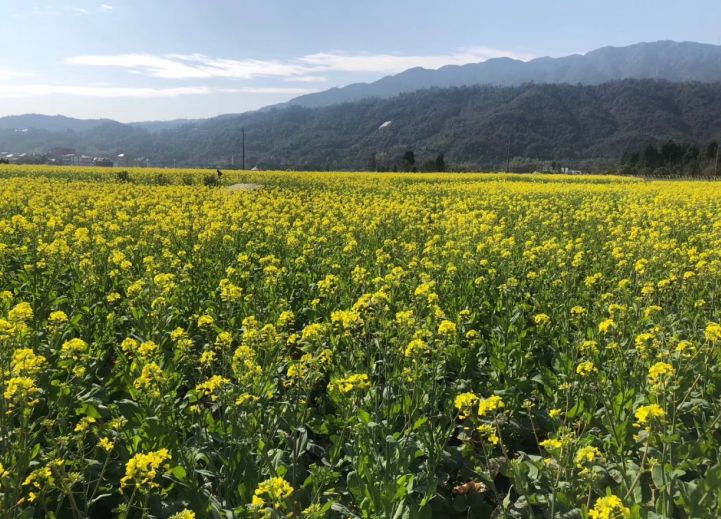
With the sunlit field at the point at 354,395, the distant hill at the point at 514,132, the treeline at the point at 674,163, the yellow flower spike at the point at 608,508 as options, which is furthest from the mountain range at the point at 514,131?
the yellow flower spike at the point at 608,508

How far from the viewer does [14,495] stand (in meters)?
2.55

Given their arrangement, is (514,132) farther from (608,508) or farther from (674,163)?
(608,508)

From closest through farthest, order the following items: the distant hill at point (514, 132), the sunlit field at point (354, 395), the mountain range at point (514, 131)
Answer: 1. the sunlit field at point (354, 395)
2. the distant hill at point (514, 132)
3. the mountain range at point (514, 131)

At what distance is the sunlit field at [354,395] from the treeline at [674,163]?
64.1m

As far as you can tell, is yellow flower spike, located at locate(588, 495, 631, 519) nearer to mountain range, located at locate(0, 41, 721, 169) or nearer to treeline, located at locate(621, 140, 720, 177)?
treeline, located at locate(621, 140, 720, 177)

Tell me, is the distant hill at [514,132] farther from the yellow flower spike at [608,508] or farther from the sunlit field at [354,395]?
the yellow flower spike at [608,508]

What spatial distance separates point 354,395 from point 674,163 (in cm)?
8558

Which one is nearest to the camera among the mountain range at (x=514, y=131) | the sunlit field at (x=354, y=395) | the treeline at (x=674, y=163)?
the sunlit field at (x=354, y=395)

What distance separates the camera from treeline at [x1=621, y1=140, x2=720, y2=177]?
2496 inches

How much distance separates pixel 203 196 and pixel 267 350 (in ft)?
47.4

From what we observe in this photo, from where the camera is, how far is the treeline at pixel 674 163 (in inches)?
2496

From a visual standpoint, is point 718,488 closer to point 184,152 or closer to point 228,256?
point 228,256

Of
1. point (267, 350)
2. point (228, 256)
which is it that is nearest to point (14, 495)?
point (267, 350)

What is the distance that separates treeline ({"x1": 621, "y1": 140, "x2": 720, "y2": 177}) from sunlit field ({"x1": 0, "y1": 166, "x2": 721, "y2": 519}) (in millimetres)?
64081
